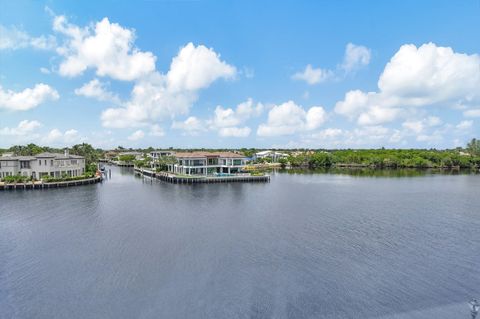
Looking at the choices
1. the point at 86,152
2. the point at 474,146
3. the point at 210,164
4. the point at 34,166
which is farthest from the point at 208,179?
the point at 474,146

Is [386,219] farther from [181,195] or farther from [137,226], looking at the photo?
[181,195]

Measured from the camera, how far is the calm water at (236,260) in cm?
1655

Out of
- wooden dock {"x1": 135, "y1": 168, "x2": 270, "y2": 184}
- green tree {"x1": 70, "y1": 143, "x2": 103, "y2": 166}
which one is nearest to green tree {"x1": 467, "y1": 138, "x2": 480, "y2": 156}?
wooden dock {"x1": 135, "y1": 168, "x2": 270, "y2": 184}

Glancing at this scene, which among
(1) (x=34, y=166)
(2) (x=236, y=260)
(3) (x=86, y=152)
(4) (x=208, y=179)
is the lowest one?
(2) (x=236, y=260)

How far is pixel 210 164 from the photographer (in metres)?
75.4

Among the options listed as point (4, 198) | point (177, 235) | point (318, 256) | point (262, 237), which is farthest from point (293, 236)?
point (4, 198)

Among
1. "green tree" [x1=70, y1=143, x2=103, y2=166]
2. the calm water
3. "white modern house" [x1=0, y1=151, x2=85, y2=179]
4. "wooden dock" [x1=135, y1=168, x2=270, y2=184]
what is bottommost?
the calm water

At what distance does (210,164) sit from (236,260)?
176 ft

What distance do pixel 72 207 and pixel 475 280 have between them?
41682 millimetres

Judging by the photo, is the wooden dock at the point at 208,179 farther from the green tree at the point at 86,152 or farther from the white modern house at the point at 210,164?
the green tree at the point at 86,152

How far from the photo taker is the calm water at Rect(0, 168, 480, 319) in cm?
1655

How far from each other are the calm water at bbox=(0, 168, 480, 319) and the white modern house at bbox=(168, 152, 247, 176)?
30.7 meters

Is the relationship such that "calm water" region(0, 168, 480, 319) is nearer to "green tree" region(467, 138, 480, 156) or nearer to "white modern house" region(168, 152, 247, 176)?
"white modern house" region(168, 152, 247, 176)

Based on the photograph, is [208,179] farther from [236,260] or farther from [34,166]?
[236,260]
